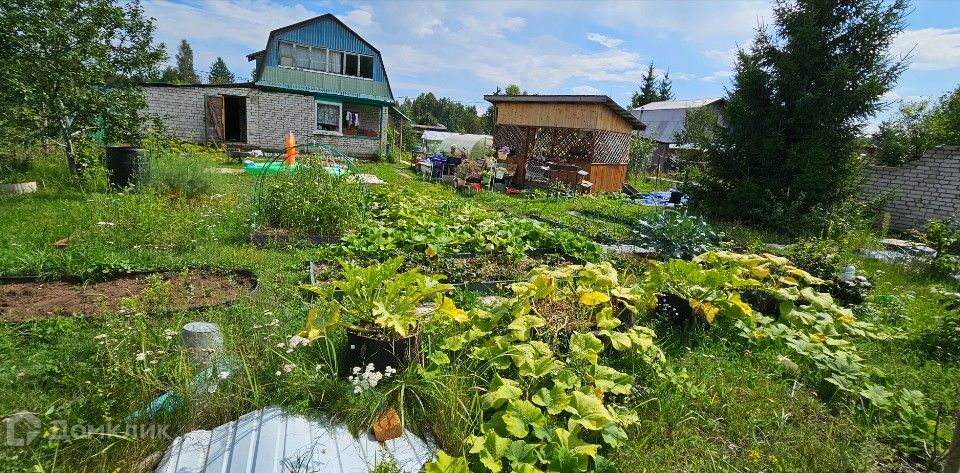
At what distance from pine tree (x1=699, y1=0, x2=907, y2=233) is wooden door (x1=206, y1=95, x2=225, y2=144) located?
16676mm

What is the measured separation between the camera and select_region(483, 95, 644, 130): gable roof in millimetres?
13367

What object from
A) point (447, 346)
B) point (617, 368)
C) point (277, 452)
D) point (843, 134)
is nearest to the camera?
point (277, 452)

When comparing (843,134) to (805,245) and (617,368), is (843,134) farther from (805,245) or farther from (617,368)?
(617,368)

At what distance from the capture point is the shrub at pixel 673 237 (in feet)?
16.1

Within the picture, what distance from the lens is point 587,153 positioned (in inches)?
585

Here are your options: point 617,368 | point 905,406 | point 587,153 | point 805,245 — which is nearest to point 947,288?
point 805,245

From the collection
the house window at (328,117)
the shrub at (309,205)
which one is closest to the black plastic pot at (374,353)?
the shrub at (309,205)

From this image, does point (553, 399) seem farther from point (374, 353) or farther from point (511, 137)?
point (511, 137)

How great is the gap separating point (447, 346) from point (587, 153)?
1341 centimetres

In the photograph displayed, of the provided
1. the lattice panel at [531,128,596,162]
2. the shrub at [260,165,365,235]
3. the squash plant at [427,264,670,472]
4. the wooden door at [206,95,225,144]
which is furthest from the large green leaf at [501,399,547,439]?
the wooden door at [206,95,225,144]

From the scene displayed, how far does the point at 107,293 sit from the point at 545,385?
355cm

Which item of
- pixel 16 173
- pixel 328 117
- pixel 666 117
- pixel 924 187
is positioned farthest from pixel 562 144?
pixel 666 117

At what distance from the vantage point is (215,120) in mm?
16656

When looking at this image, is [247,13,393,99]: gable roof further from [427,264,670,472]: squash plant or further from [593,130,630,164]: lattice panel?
[427,264,670,472]: squash plant
